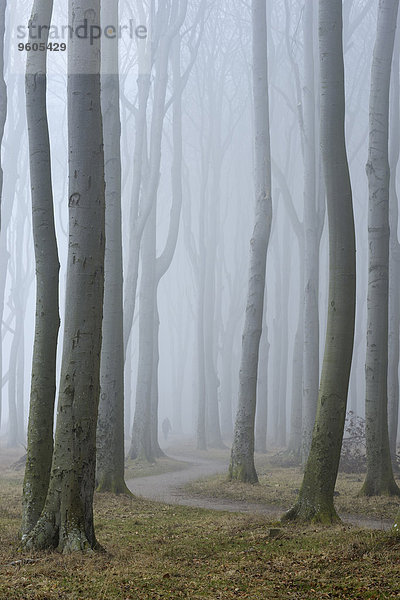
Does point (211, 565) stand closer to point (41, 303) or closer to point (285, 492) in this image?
point (41, 303)

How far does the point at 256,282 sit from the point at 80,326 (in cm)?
872

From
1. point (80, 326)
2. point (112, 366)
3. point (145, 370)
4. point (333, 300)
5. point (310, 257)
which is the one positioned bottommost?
point (112, 366)

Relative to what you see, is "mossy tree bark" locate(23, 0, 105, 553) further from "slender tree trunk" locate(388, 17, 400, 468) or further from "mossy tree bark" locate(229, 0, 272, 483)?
"slender tree trunk" locate(388, 17, 400, 468)

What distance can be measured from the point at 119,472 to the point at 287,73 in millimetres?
21002

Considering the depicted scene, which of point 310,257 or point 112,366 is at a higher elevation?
point 310,257

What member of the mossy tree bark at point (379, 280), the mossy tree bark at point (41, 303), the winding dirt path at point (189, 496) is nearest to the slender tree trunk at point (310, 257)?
the winding dirt path at point (189, 496)

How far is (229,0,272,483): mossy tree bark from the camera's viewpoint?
14.6 m

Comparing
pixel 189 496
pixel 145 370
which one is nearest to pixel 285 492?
pixel 189 496

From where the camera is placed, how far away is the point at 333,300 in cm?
931

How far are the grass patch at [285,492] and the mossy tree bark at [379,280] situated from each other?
658 mm

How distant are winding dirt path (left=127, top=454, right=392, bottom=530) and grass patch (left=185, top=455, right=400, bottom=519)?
0.28 m

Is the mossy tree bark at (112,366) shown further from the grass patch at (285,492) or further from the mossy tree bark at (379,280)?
the mossy tree bark at (379,280)

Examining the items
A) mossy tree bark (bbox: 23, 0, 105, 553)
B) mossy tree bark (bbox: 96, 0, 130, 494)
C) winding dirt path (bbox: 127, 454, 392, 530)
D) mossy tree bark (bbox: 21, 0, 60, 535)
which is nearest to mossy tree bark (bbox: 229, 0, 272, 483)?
winding dirt path (bbox: 127, 454, 392, 530)

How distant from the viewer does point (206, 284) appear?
30.6 metres
